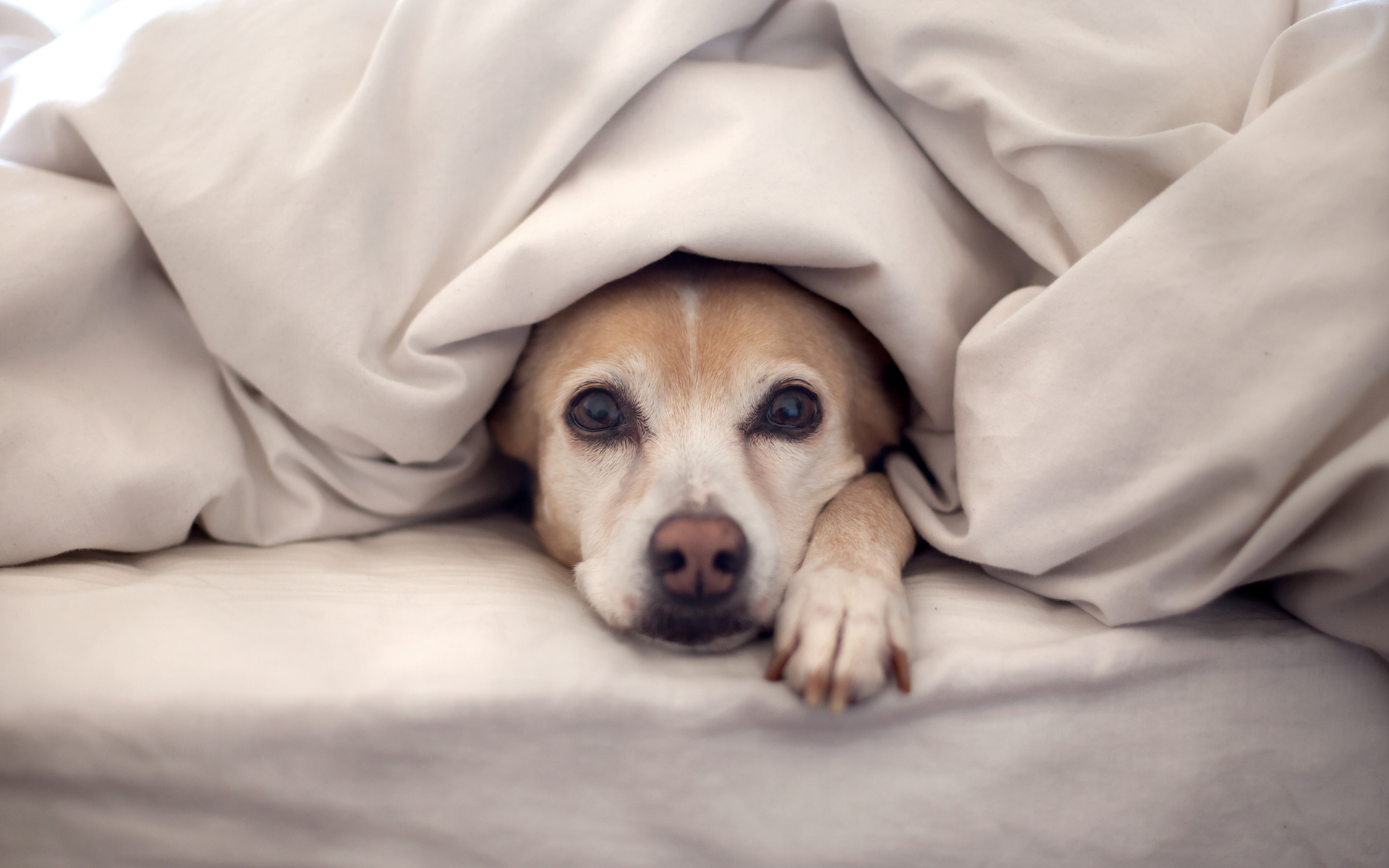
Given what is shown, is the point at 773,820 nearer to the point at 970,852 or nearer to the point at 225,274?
the point at 970,852

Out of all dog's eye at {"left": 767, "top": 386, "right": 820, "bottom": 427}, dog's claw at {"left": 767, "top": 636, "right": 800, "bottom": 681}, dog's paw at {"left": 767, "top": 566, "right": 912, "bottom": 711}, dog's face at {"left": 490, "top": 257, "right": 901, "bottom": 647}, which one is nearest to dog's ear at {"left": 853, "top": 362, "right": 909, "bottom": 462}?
dog's face at {"left": 490, "top": 257, "right": 901, "bottom": 647}

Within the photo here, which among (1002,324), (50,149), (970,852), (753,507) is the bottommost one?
(970,852)

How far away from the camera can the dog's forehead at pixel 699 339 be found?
1464mm

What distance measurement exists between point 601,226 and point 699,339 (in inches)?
12.2

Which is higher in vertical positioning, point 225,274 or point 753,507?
point 225,274

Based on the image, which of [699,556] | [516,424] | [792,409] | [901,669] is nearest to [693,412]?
[792,409]

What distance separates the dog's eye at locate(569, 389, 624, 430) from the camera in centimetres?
150

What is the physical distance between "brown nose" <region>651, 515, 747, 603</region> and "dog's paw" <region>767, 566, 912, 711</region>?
0.33 feet

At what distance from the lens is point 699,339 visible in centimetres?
148

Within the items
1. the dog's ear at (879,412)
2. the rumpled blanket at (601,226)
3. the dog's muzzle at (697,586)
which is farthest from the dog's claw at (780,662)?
the dog's ear at (879,412)

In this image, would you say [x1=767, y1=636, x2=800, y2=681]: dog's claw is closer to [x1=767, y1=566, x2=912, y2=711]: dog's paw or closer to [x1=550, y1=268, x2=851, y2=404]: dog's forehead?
[x1=767, y1=566, x2=912, y2=711]: dog's paw

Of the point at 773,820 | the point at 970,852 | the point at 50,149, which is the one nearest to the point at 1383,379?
the point at 970,852

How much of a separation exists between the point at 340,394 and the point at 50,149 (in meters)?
0.71

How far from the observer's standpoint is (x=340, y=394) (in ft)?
4.37
